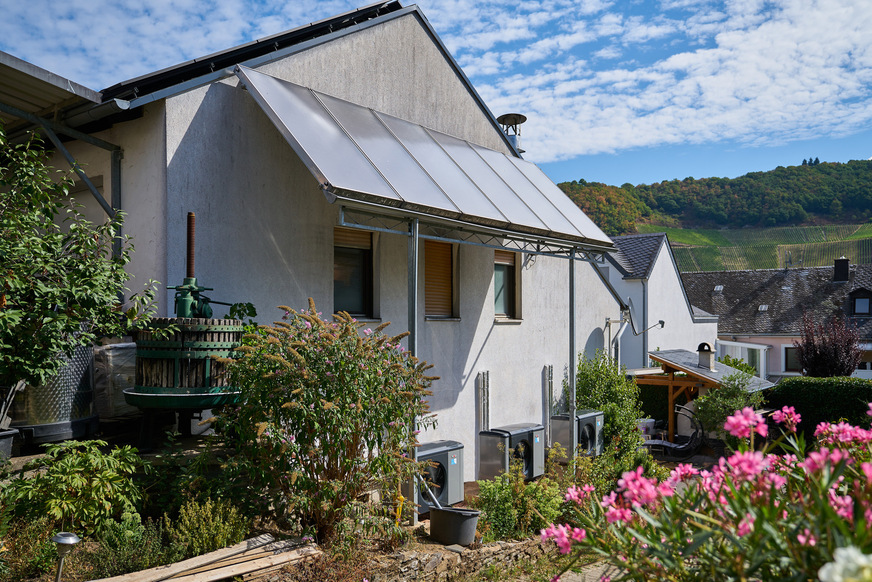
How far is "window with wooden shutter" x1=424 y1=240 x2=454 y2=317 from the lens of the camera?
33.5 feet

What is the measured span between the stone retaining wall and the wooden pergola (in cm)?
1064

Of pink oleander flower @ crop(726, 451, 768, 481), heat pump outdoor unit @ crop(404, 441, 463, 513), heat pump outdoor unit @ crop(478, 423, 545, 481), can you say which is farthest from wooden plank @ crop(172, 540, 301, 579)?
heat pump outdoor unit @ crop(478, 423, 545, 481)

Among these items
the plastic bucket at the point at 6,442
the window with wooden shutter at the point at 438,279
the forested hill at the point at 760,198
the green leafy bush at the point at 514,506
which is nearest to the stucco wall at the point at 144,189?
the plastic bucket at the point at 6,442

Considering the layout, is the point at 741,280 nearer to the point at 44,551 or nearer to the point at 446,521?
the point at 446,521

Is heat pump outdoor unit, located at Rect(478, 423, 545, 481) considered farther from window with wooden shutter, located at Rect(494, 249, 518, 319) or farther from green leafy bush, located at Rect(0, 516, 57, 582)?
green leafy bush, located at Rect(0, 516, 57, 582)

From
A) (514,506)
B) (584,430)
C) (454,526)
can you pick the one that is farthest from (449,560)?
(584,430)

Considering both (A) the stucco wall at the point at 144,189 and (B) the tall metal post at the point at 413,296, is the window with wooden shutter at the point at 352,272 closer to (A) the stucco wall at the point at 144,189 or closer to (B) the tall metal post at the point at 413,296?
(B) the tall metal post at the point at 413,296

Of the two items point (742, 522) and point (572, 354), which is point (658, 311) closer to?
point (572, 354)

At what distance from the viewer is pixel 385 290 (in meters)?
9.35

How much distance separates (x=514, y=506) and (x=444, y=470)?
39.4 inches

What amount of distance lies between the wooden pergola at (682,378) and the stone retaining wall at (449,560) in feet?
34.9

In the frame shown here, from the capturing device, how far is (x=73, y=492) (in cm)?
512

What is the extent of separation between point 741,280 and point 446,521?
3795 cm

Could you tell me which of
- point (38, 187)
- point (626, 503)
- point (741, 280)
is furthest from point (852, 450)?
point (741, 280)
